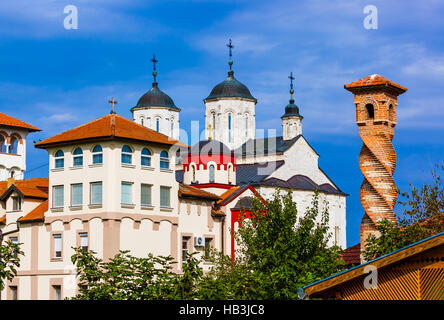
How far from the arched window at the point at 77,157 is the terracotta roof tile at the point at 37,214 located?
140 inches

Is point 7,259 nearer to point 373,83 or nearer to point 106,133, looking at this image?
point 106,133

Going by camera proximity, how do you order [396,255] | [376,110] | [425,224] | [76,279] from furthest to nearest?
1. [76,279]
2. [376,110]
3. [425,224]
4. [396,255]

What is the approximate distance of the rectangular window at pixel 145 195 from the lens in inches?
1903

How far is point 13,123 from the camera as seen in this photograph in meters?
73.2

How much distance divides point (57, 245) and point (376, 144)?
840 inches

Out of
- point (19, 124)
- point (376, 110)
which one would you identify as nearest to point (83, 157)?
point (376, 110)

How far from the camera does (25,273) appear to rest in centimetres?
4888

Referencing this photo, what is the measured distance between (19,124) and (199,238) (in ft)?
96.4

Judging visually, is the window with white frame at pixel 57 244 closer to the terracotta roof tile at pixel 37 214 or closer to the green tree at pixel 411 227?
the terracotta roof tile at pixel 37 214
